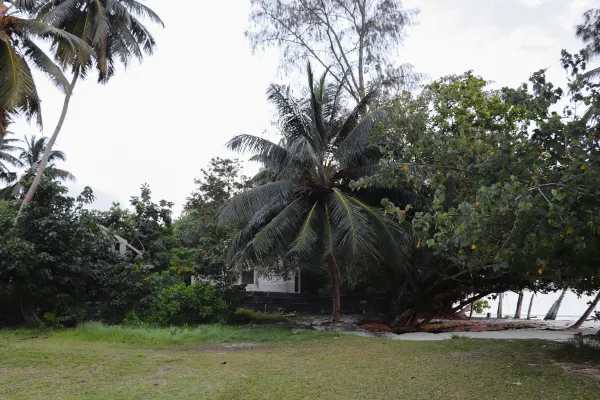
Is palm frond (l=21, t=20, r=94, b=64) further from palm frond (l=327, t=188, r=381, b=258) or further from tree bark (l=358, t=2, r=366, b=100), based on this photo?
tree bark (l=358, t=2, r=366, b=100)

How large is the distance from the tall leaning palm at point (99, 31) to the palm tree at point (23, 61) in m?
1.28

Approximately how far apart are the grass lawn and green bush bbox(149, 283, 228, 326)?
2.49m

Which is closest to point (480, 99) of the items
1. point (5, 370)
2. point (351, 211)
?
point (351, 211)

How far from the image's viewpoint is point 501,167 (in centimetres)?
625

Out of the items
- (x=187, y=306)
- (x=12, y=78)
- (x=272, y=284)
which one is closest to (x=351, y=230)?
(x=187, y=306)

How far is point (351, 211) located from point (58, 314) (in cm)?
812

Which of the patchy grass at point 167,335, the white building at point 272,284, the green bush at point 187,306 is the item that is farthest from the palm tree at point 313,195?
the white building at point 272,284

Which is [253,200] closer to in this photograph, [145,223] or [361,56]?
[145,223]

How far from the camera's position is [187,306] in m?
14.0

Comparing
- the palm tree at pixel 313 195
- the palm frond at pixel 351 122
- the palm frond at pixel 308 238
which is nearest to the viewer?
the palm frond at pixel 308 238

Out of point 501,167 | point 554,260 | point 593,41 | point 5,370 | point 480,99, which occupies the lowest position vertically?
point 5,370

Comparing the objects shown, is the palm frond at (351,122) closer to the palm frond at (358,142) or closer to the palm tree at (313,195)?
the palm tree at (313,195)

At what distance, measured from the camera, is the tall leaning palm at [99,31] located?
50.2 ft

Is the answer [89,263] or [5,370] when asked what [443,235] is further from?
[89,263]
